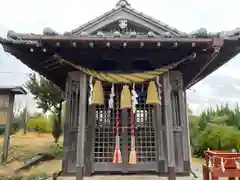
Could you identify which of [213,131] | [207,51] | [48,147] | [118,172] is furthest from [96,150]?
[213,131]

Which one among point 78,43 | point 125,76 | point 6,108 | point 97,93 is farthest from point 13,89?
point 125,76

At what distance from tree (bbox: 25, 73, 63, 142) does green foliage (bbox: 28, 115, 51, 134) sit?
2.06 metres

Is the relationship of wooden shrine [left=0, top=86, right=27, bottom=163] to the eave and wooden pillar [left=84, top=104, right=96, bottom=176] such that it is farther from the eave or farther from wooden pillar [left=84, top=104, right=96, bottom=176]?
wooden pillar [left=84, top=104, right=96, bottom=176]

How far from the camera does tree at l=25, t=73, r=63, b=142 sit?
16203 millimetres

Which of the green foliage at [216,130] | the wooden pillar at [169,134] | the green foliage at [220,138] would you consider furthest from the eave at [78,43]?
the green foliage at [216,130]

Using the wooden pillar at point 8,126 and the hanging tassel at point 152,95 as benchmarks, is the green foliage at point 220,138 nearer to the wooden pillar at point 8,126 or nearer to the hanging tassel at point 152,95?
the hanging tassel at point 152,95

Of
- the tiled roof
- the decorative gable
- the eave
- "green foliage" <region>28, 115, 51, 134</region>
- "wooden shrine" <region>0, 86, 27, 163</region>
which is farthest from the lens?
"green foliage" <region>28, 115, 51, 134</region>

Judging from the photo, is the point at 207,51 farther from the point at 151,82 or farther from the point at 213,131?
the point at 213,131

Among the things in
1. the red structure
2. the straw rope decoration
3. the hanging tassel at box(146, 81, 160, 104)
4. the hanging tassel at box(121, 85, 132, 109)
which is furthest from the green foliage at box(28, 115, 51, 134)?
the red structure

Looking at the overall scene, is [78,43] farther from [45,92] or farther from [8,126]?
[45,92]

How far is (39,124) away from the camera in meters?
18.8

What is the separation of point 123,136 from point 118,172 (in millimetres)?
1020

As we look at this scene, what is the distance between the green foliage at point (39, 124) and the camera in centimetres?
1867

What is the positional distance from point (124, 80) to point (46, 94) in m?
11.5
